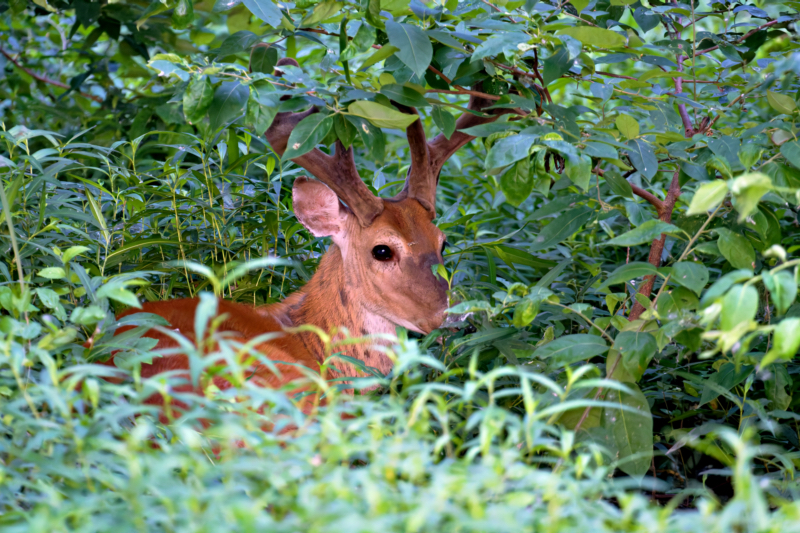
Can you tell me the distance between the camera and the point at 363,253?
3178 mm

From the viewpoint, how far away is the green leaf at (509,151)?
6.53 feet

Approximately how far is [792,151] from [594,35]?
0.66 meters

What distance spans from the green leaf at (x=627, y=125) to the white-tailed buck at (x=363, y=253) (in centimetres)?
88

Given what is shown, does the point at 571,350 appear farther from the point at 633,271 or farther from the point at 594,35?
the point at 594,35

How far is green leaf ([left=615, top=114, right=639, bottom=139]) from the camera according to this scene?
2289mm

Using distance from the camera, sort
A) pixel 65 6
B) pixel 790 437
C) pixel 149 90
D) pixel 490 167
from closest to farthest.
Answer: pixel 490 167 < pixel 790 437 < pixel 65 6 < pixel 149 90

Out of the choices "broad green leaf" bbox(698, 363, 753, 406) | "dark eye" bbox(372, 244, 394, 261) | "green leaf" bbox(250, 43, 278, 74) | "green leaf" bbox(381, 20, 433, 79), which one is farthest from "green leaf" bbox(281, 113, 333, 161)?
"broad green leaf" bbox(698, 363, 753, 406)

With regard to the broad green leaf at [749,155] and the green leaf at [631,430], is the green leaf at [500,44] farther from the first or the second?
the green leaf at [631,430]

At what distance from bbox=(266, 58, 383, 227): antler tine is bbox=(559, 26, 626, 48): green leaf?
1.10m

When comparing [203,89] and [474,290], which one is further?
[474,290]

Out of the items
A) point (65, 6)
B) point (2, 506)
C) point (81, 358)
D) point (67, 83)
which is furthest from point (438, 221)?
point (67, 83)

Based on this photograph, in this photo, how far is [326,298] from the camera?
3195mm

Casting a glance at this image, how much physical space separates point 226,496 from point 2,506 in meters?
0.63

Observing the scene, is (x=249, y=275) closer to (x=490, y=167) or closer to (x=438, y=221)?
(x=438, y=221)
